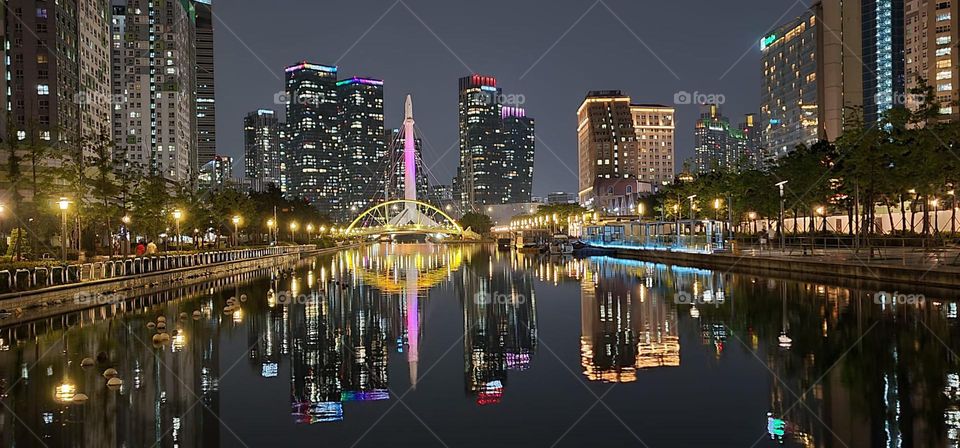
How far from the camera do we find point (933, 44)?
145875 millimetres

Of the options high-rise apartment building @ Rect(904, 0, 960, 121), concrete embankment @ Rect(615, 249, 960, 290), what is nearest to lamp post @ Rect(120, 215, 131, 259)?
concrete embankment @ Rect(615, 249, 960, 290)

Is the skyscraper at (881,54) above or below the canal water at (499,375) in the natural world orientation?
above

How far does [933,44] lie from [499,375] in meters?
159

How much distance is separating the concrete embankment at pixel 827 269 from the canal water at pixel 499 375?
101 inches

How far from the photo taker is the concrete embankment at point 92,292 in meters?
25.9

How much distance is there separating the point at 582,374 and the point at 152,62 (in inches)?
7244

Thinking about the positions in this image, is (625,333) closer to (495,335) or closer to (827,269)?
(495,335)

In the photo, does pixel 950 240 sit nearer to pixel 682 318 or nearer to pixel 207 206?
Result: pixel 682 318

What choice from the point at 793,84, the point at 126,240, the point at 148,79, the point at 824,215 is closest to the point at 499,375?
the point at 126,240

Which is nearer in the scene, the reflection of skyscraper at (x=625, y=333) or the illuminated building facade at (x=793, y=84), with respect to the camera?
the reflection of skyscraper at (x=625, y=333)

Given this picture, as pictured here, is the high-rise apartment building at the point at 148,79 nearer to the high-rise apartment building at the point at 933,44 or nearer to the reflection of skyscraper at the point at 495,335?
the high-rise apartment building at the point at 933,44

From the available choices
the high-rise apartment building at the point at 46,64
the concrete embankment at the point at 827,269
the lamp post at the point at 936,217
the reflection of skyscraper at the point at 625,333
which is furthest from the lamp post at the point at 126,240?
the high-rise apartment building at the point at 46,64

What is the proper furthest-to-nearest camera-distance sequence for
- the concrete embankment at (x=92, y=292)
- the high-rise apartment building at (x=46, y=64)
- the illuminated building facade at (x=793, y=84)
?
the illuminated building facade at (x=793, y=84)
the high-rise apartment building at (x=46, y=64)
the concrete embankment at (x=92, y=292)

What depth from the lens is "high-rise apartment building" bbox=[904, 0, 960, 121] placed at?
13775 centimetres
